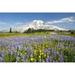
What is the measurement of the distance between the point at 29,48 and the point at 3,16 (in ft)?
1.70

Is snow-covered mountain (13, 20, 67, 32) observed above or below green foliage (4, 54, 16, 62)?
above

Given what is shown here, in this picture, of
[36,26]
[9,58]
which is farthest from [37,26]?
[9,58]

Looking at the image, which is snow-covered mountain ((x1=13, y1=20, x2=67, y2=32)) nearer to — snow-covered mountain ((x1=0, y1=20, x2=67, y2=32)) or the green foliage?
snow-covered mountain ((x1=0, y1=20, x2=67, y2=32))

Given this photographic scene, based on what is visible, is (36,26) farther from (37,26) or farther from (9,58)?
(9,58)

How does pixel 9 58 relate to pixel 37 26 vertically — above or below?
below

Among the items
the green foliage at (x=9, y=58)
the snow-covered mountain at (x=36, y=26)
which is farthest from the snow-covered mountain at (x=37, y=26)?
the green foliage at (x=9, y=58)

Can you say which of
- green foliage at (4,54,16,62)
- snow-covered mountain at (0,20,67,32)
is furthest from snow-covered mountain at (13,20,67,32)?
green foliage at (4,54,16,62)

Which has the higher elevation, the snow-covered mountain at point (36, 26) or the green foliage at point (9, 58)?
the snow-covered mountain at point (36, 26)

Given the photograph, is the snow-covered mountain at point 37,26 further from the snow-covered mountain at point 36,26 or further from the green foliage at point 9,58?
the green foliage at point 9,58

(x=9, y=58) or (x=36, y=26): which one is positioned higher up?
(x=36, y=26)

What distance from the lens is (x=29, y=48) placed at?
299 cm
